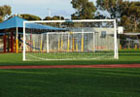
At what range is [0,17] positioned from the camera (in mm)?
75812

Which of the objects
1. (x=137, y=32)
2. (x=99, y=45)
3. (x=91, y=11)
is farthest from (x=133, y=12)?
(x=99, y=45)

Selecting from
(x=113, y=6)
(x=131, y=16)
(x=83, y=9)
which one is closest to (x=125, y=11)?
(x=131, y=16)

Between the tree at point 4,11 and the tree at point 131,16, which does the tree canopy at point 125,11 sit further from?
the tree at point 4,11

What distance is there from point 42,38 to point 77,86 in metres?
30.2

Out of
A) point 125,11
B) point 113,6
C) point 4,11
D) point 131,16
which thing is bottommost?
point 131,16

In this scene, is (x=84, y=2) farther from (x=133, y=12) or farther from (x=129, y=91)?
(x=129, y=91)

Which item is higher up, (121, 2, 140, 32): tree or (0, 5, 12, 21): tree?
(0, 5, 12, 21): tree

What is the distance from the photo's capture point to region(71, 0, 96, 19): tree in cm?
7138

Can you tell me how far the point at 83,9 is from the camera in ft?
241

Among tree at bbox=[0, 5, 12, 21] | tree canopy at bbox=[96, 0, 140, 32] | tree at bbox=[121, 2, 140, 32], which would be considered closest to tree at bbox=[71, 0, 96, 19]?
tree canopy at bbox=[96, 0, 140, 32]

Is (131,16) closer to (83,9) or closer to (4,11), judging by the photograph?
(83,9)

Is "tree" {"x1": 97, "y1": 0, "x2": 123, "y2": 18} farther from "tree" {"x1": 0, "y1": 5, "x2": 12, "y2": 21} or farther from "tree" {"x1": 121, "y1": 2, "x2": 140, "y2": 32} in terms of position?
"tree" {"x1": 0, "y1": 5, "x2": 12, "y2": 21}

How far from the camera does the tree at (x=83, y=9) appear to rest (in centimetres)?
7138

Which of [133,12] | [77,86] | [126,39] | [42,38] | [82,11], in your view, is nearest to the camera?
[77,86]
